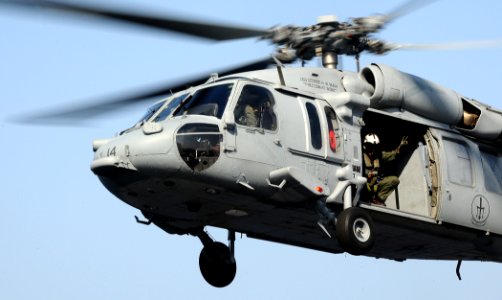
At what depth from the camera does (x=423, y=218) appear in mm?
17266

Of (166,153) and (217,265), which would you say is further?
(217,265)

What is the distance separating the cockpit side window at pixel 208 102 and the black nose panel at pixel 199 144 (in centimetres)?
46

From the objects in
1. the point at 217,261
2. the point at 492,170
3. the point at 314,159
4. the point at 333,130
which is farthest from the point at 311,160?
the point at 492,170

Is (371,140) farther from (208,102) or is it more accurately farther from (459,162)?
(208,102)

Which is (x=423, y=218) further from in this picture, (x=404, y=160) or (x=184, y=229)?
(x=184, y=229)

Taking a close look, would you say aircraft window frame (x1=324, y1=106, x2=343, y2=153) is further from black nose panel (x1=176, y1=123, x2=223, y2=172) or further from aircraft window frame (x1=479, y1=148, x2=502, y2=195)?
aircraft window frame (x1=479, y1=148, x2=502, y2=195)

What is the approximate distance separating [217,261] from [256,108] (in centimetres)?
305

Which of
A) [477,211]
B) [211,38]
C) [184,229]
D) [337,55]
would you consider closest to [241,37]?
[211,38]

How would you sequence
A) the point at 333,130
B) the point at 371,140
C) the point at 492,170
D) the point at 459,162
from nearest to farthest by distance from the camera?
the point at 333,130 → the point at 371,140 → the point at 459,162 → the point at 492,170

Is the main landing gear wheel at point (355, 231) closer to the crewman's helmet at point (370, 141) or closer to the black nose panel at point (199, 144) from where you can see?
the crewman's helmet at point (370, 141)

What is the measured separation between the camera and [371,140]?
1750 centimetres

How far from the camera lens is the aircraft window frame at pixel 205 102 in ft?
51.3

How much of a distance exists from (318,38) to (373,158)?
2.21 metres

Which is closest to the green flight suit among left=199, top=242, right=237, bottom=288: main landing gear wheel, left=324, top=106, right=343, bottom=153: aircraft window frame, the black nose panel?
left=324, top=106, right=343, bottom=153: aircraft window frame
